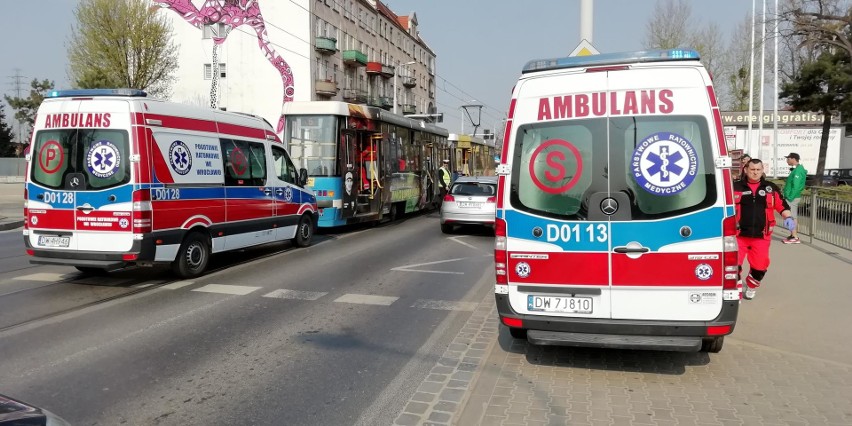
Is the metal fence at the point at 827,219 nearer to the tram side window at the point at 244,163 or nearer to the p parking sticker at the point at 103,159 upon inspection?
the tram side window at the point at 244,163

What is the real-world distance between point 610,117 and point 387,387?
2.70 metres

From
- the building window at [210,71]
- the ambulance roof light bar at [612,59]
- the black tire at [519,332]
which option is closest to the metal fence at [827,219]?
the ambulance roof light bar at [612,59]

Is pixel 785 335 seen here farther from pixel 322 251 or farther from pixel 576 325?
pixel 322 251

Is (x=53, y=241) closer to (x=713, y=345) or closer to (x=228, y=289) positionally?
(x=228, y=289)

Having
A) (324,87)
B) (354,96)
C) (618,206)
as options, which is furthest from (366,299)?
(354,96)

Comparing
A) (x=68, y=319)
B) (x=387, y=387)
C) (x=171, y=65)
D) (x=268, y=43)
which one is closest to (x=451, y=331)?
(x=387, y=387)

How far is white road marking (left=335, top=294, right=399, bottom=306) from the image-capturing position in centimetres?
795

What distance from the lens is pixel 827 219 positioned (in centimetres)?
1273

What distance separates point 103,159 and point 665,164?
7268 millimetres

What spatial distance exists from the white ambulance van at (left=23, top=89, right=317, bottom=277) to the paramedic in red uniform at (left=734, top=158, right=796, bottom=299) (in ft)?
24.6

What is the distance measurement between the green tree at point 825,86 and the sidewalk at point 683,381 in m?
22.5

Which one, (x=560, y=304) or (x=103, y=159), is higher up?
(x=103, y=159)

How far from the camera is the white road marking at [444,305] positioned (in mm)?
7703

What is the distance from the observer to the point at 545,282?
16.4 ft
